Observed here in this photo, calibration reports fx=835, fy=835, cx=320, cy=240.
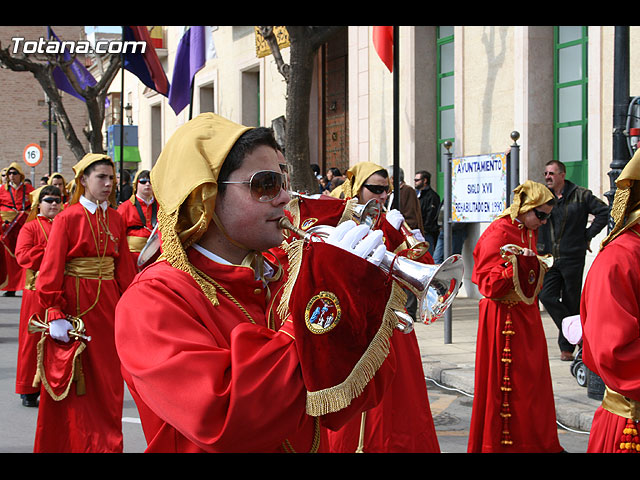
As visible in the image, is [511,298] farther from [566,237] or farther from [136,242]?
[136,242]

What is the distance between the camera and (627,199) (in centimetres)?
358

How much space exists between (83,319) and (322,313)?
4.39m

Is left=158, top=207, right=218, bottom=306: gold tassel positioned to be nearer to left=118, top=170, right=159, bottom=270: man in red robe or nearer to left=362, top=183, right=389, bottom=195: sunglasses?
left=362, top=183, right=389, bottom=195: sunglasses

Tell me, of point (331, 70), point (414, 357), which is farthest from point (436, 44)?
point (414, 357)

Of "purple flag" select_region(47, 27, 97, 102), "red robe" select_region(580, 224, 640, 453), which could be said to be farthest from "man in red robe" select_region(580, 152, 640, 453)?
"purple flag" select_region(47, 27, 97, 102)

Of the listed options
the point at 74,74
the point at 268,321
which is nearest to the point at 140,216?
the point at 268,321

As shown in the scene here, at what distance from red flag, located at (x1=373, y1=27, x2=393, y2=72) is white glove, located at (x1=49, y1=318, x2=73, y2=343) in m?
9.45

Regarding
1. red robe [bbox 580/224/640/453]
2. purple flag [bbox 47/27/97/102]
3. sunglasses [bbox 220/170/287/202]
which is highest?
purple flag [bbox 47/27/97/102]

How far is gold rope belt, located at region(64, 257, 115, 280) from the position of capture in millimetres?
6129

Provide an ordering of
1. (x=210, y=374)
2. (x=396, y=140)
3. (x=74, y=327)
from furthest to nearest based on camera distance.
Result: (x=396, y=140)
(x=74, y=327)
(x=210, y=374)

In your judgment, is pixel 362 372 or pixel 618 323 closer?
pixel 362 372

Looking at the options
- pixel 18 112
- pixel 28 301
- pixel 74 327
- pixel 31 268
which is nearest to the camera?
pixel 74 327

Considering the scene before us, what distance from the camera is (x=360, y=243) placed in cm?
211

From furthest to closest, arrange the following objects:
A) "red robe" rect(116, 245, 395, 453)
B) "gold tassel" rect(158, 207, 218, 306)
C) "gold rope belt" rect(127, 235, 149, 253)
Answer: "gold rope belt" rect(127, 235, 149, 253) → "gold tassel" rect(158, 207, 218, 306) → "red robe" rect(116, 245, 395, 453)
